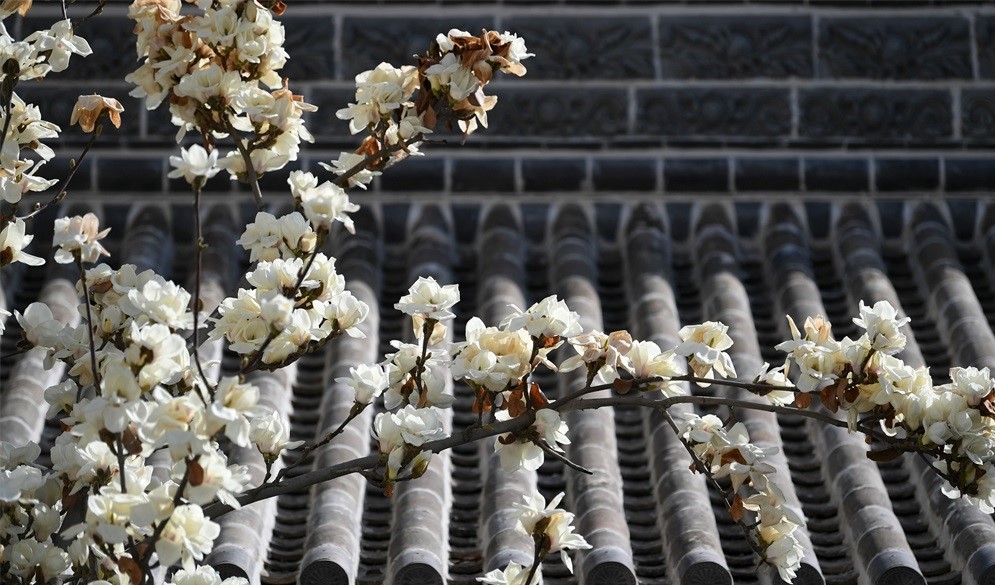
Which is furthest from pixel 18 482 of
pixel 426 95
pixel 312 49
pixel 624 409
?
pixel 312 49

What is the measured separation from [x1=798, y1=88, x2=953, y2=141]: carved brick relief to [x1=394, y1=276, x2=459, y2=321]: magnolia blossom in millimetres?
3262

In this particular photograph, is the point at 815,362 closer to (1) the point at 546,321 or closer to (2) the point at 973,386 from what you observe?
(2) the point at 973,386

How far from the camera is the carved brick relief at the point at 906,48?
554cm

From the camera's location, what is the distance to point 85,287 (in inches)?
103

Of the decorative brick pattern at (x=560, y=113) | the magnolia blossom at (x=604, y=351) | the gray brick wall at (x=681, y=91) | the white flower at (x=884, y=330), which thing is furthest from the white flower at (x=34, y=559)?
the decorative brick pattern at (x=560, y=113)

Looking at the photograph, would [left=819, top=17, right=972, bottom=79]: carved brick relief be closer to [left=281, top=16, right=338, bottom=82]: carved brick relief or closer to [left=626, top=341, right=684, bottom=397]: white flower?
[left=281, top=16, right=338, bottom=82]: carved brick relief

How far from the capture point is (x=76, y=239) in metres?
2.46

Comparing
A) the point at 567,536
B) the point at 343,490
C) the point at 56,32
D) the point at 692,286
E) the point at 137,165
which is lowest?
the point at 567,536

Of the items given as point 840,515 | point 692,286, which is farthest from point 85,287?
point 692,286

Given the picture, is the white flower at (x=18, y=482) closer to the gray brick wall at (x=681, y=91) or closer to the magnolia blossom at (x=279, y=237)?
the magnolia blossom at (x=279, y=237)

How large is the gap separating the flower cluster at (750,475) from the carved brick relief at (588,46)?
301cm

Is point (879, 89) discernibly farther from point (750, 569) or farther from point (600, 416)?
point (750, 569)

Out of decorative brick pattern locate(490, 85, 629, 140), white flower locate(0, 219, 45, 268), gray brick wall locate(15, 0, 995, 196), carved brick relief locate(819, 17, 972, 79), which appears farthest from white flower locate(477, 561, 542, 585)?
carved brick relief locate(819, 17, 972, 79)

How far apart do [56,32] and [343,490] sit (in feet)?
A: 4.96
